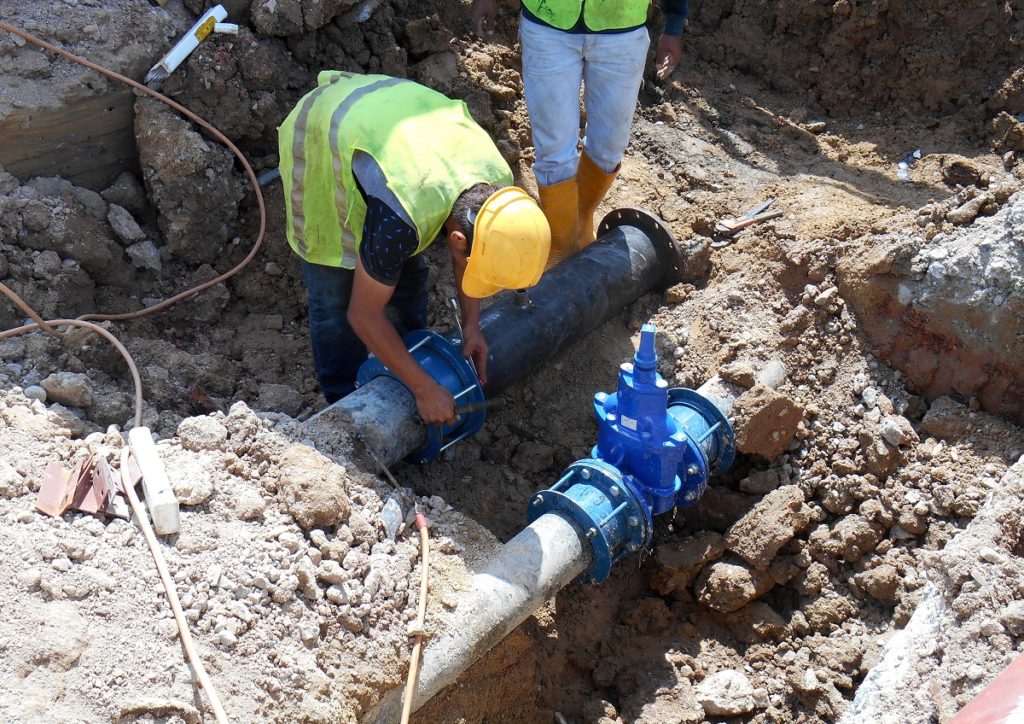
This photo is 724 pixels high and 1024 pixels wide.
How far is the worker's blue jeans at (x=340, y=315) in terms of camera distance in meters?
3.48

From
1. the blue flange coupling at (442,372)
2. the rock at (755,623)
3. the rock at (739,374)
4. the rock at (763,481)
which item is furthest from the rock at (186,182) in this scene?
the rock at (755,623)

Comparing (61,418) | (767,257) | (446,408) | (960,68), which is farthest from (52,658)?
(960,68)

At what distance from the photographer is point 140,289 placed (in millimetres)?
4184

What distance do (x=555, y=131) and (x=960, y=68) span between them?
256 cm

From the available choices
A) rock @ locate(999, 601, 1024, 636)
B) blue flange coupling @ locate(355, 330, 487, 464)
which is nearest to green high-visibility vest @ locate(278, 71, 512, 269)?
blue flange coupling @ locate(355, 330, 487, 464)

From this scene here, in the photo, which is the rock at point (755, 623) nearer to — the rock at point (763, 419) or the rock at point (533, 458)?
the rock at point (763, 419)

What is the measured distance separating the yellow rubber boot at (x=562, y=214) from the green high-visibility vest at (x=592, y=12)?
2.18 ft

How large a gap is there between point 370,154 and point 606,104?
161 centimetres

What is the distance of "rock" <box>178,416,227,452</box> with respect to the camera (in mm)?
2961

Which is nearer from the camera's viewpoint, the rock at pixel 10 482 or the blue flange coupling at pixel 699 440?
the rock at pixel 10 482

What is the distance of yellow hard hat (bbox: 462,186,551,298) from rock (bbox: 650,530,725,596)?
1.28 metres

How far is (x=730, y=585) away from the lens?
3332 millimetres

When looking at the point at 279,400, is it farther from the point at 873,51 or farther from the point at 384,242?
the point at 873,51

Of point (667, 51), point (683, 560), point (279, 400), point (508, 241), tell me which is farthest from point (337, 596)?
point (667, 51)
